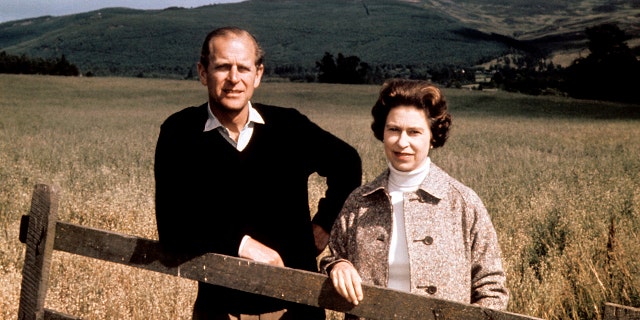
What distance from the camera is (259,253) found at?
103 inches

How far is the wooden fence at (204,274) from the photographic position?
2055 mm

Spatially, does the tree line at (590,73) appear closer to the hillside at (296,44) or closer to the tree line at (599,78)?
the tree line at (599,78)

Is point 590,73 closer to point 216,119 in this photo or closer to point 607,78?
point 607,78

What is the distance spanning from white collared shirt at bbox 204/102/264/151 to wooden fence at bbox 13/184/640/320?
1.73 feet

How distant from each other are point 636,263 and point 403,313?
125 inches

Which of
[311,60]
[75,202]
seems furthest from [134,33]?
[75,202]

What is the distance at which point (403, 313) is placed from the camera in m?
2.09

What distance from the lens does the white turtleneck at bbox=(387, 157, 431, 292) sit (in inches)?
96.3

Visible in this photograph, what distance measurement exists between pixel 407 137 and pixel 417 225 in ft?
1.12

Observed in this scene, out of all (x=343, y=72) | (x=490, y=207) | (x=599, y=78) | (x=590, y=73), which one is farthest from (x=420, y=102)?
(x=343, y=72)

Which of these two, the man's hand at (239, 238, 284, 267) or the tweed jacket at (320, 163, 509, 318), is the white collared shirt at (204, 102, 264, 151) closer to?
the man's hand at (239, 238, 284, 267)

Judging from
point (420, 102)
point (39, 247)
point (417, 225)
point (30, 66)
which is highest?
point (420, 102)

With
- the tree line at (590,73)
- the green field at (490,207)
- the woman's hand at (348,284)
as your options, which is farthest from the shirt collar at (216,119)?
the tree line at (590,73)

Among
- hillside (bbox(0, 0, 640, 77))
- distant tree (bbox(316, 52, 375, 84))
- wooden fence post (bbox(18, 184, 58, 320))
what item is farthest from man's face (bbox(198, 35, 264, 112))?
hillside (bbox(0, 0, 640, 77))
